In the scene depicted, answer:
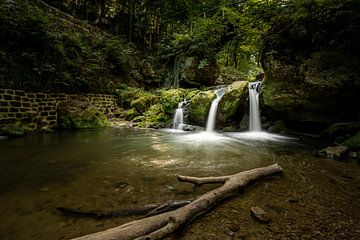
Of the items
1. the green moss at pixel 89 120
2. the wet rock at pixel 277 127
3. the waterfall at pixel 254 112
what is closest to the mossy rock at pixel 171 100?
the green moss at pixel 89 120

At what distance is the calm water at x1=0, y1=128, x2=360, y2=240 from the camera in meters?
1.70

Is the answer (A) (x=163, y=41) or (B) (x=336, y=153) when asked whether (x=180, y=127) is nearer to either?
(B) (x=336, y=153)

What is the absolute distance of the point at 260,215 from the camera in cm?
189

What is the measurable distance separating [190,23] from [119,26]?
661cm

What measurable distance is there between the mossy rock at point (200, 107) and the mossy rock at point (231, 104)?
23.6 inches

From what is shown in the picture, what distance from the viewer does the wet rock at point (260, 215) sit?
183 centimetres

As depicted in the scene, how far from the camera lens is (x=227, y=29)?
14984 mm

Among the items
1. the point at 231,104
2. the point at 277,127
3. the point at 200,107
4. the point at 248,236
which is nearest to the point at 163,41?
the point at 200,107

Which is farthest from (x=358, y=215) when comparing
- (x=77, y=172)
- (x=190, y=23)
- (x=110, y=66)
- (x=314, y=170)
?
(x=190, y=23)

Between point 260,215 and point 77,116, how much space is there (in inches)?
341

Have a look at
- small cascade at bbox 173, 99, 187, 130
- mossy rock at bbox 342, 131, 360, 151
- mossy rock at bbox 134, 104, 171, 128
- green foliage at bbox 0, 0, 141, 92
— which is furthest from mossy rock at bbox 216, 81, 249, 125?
green foliage at bbox 0, 0, 141, 92

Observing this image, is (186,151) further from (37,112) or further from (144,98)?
(144,98)

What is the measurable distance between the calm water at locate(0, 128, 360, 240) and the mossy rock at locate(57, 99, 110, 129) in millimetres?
4138

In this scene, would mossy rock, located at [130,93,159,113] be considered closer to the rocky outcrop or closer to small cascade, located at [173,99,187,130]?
small cascade, located at [173,99,187,130]
